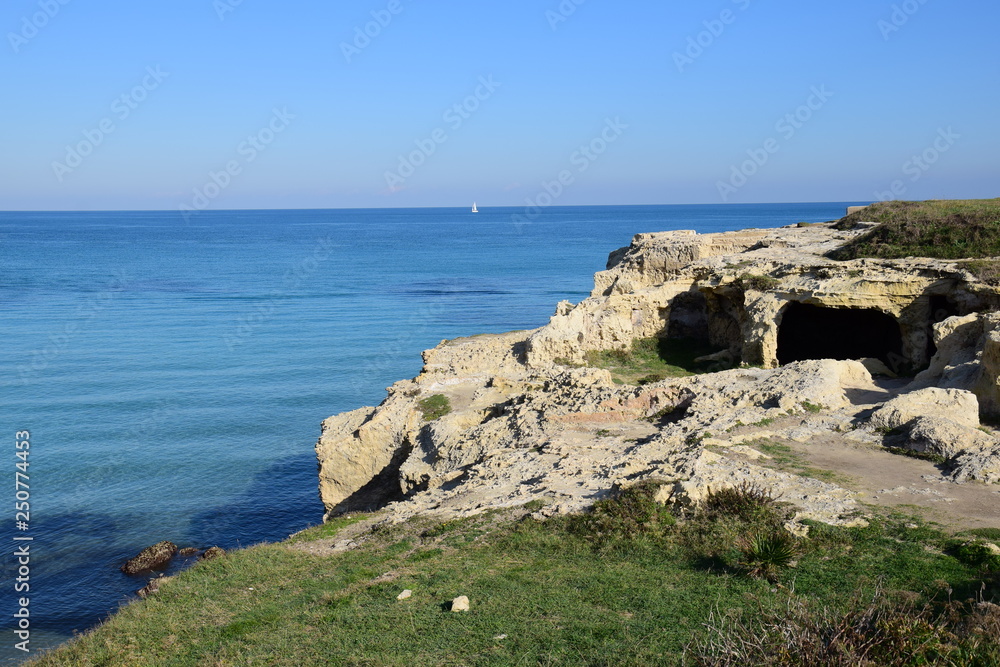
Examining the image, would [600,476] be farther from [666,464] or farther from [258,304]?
[258,304]

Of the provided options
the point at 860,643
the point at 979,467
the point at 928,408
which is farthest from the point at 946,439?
the point at 860,643

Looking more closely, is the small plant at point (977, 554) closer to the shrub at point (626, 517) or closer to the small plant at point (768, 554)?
the small plant at point (768, 554)

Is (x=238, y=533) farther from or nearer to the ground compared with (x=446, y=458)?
nearer to the ground

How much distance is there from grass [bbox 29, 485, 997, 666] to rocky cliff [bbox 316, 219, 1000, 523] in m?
1.07

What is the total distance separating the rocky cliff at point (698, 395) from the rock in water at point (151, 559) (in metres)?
4.69

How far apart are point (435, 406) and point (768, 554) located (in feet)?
44.5

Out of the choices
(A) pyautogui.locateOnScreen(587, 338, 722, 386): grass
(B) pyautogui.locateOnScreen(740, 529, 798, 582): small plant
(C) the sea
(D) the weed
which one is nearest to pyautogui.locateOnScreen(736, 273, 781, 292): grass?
(A) pyautogui.locateOnScreen(587, 338, 722, 386): grass

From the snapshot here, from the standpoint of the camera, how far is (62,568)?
21875 mm

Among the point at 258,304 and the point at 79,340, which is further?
the point at 258,304

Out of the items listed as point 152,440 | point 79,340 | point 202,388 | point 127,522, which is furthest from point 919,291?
point 79,340

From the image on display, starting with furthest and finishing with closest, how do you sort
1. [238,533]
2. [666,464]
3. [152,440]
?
[152,440]
[238,533]
[666,464]

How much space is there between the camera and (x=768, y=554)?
12.2 m

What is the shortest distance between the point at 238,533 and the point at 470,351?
33.2 feet

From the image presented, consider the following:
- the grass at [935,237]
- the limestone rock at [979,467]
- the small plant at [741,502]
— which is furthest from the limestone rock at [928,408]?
the grass at [935,237]
